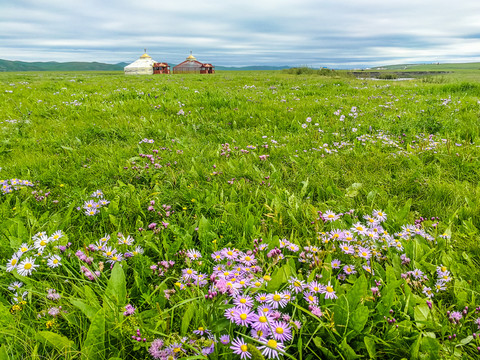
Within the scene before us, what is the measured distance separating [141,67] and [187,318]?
101 meters

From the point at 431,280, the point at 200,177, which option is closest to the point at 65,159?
the point at 200,177

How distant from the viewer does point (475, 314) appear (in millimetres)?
1978

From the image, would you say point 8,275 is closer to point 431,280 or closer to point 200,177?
point 200,177

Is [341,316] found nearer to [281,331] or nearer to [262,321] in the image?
[281,331]

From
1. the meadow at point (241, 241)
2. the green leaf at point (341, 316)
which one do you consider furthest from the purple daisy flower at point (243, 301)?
the green leaf at point (341, 316)

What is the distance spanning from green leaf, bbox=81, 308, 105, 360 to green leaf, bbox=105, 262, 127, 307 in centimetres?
29

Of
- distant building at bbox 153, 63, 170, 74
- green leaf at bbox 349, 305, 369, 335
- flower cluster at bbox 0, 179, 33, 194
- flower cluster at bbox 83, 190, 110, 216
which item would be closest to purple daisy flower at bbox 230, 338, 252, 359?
green leaf at bbox 349, 305, 369, 335

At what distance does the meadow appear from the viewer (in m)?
1.74

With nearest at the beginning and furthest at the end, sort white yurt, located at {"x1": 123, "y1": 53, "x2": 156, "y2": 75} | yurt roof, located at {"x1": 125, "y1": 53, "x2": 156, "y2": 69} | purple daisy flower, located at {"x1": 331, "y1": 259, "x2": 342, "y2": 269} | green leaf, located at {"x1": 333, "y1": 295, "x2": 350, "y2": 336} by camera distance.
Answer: green leaf, located at {"x1": 333, "y1": 295, "x2": 350, "y2": 336} → purple daisy flower, located at {"x1": 331, "y1": 259, "x2": 342, "y2": 269} → white yurt, located at {"x1": 123, "y1": 53, "x2": 156, "y2": 75} → yurt roof, located at {"x1": 125, "y1": 53, "x2": 156, "y2": 69}

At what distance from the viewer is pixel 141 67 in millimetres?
89250

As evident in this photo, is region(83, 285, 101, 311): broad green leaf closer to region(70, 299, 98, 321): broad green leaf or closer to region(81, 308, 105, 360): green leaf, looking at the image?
region(70, 299, 98, 321): broad green leaf

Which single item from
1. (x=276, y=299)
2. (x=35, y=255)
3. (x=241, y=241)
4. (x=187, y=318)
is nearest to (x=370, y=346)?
(x=276, y=299)

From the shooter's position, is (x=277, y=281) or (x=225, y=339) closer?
(x=225, y=339)

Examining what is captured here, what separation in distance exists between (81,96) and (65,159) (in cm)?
664
